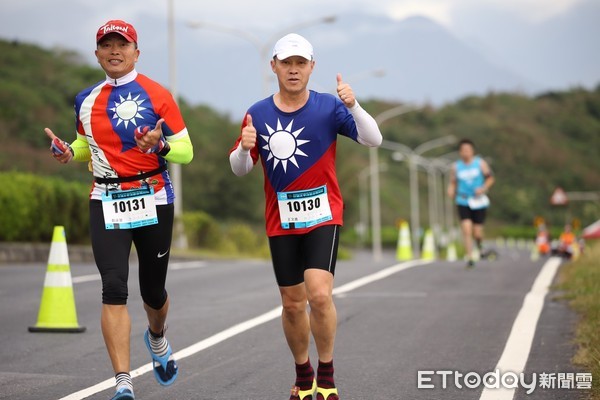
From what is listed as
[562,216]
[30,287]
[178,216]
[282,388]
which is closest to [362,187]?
[562,216]

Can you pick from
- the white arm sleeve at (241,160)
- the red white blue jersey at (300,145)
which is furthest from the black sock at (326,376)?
the white arm sleeve at (241,160)

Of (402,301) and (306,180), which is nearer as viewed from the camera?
(306,180)

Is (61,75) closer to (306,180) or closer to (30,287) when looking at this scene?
(30,287)

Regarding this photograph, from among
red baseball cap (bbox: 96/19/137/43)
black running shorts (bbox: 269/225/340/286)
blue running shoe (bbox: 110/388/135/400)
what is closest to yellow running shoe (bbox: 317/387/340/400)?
black running shorts (bbox: 269/225/340/286)

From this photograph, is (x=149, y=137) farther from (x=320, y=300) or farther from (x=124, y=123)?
(x=320, y=300)

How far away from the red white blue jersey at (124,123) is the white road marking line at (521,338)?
233 centimetres

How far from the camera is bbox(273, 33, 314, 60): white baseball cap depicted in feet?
21.3

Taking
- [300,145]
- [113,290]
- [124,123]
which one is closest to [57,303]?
[113,290]

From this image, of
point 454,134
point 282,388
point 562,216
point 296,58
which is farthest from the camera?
point 454,134

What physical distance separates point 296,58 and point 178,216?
23.3 m

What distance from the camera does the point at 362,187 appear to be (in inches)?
4163

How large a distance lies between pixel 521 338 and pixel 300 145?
3.54m

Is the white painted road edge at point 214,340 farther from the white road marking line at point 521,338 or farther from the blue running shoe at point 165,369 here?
the white road marking line at point 521,338

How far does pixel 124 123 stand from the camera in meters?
6.78
